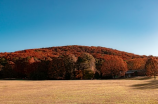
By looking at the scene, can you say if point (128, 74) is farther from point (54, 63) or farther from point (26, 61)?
point (26, 61)

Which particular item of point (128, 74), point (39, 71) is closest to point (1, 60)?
point (39, 71)

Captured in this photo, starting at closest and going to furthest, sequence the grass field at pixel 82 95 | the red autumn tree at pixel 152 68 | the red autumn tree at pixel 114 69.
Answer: the grass field at pixel 82 95
the red autumn tree at pixel 152 68
the red autumn tree at pixel 114 69

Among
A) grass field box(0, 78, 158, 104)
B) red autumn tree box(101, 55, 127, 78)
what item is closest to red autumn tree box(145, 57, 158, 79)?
red autumn tree box(101, 55, 127, 78)

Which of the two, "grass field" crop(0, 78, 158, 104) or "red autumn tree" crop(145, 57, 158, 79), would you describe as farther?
"red autumn tree" crop(145, 57, 158, 79)

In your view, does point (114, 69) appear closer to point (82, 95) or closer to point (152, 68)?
point (152, 68)

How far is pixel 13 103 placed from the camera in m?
16.9

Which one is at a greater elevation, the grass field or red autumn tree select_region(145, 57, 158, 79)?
red autumn tree select_region(145, 57, 158, 79)

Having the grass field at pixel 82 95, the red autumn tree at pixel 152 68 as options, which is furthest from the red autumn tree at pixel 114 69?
the grass field at pixel 82 95

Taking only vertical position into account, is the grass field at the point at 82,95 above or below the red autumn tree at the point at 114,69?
below

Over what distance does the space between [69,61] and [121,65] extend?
28.6 m

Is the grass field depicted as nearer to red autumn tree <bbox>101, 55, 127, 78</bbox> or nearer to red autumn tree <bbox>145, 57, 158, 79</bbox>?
red autumn tree <bbox>145, 57, 158, 79</bbox>

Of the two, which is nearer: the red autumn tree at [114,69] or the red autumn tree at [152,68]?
the red autumn tree at [152,68]

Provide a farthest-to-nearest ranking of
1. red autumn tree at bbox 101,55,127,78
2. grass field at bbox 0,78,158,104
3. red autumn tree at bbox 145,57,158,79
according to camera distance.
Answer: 1. red autumn tree at bbox 101,55,127,78
2. red autumn tree at bbox 145,57,158,79
3. grass field at bbox 0,78,158,104

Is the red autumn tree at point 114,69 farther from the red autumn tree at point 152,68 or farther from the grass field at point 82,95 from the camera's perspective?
the grass field at point 82,95
